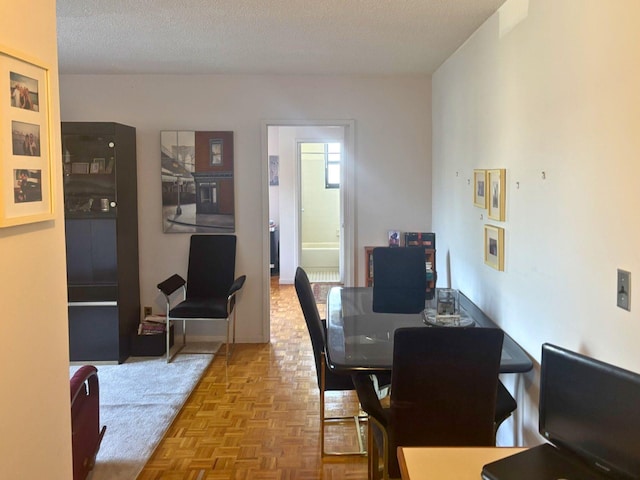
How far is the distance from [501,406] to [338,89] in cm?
325

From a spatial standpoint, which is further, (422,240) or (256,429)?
(422,240)

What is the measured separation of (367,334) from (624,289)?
52.1 inches

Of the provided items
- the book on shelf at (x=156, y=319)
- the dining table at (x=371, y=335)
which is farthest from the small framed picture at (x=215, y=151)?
the dining table at (x=371, y=335)

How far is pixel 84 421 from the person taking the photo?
2.61 meters

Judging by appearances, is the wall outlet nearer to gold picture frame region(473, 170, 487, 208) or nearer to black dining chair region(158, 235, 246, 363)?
gold picture frame region(473, 170, 487, 208)

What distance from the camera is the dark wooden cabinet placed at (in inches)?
168

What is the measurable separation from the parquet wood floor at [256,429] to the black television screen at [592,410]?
150 cm

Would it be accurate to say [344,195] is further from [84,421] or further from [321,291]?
[84,421]

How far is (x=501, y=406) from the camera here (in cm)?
235

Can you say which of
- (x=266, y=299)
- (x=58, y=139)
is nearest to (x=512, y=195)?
(x=58, y=139)

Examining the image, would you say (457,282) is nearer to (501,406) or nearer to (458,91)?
(458,91)

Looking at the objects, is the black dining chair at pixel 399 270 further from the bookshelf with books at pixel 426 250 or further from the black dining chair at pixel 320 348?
the black dining chair at pixel 320 348

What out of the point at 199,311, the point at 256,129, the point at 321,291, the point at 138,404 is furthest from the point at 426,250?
the point at 321,291

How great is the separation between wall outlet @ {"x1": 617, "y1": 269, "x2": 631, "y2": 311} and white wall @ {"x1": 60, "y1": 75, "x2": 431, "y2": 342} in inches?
127
